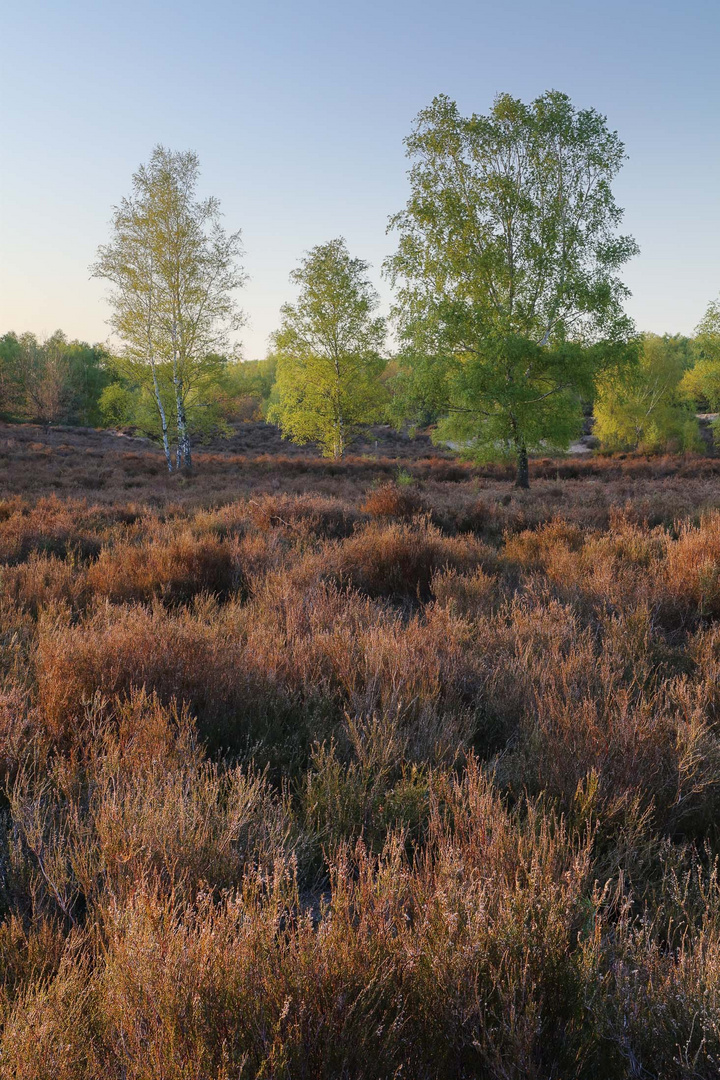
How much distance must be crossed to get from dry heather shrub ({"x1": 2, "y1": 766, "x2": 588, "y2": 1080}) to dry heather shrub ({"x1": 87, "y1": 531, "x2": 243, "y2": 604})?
4223 mm

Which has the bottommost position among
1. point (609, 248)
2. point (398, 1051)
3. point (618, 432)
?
point (398, 1051)

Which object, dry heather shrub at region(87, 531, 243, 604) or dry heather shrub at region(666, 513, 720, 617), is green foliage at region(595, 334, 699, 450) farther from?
dry heather shrub at region(87, 531, 243, 604)

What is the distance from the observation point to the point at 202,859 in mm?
1878

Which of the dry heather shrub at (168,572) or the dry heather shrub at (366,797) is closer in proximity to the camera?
the dry heather shrub at (366,797)

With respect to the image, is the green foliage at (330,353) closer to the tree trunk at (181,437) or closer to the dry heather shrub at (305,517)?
the tree trunk at (181,437)

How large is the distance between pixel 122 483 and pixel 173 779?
15.1 m

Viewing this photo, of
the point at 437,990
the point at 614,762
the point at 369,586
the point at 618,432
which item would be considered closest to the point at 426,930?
the point at 437,990

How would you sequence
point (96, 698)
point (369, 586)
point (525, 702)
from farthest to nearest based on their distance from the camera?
point (369, 586)
point (525, 702)
point (96, 698)

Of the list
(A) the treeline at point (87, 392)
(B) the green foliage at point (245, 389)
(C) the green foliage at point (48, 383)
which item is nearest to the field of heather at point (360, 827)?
(A) the treeline at point (87, 392)

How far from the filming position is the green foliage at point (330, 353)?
79.3 feet

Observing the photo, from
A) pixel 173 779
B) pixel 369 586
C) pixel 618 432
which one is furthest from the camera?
pixel 618 432

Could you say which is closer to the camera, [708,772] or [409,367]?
[708,772]

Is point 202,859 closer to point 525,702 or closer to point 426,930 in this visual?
point 426,930

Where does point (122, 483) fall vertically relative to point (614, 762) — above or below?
above
